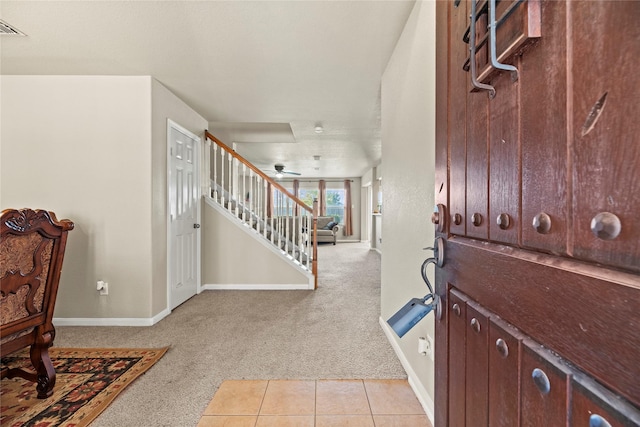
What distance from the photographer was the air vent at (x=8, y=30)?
76.0 inches

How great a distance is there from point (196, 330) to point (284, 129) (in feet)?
11.1

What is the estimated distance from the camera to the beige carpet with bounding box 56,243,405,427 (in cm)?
161

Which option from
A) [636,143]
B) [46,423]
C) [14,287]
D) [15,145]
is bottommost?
[46,423]

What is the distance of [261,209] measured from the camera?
412 cm

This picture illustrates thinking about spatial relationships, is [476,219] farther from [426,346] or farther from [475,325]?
[426,346]

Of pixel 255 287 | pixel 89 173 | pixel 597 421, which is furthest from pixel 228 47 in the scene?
pixel 255 287

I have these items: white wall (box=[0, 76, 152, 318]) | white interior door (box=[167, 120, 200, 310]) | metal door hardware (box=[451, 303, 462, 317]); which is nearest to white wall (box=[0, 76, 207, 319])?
white wall (box=[0, 76, 152, 318])

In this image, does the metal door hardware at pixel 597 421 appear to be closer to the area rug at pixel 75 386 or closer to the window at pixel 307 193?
the area rug at pixel 75 386

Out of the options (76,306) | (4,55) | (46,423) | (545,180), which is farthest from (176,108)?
(545,180)

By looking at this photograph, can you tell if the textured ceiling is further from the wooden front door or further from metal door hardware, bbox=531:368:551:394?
metal door hardware, bbox=531:368:551:394

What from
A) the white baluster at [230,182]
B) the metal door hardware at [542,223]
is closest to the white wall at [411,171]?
the metal door hardware at [542,223]

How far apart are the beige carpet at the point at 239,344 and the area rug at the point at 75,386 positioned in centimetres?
9

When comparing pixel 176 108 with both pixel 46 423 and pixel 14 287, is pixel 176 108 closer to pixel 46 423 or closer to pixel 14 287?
pixel 14 287

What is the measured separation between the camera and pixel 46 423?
56.6 inches
